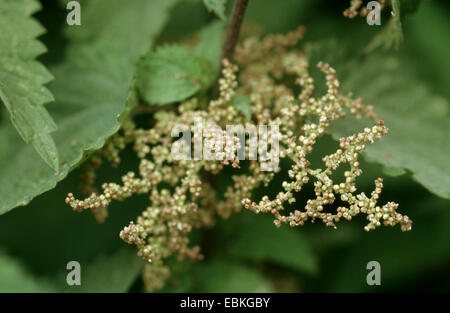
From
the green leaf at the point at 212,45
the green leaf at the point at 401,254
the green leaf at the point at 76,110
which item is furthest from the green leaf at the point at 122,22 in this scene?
the green leaf at the point at 401,254

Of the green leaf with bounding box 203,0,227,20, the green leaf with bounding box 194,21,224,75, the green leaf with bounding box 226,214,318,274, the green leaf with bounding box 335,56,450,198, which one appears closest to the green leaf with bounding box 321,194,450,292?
the green leaf with bounding box 226,214,318,274

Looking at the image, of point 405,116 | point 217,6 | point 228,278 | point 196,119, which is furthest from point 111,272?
point 405,116

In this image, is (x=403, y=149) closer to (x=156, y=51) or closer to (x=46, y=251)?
(x=156, y=51)

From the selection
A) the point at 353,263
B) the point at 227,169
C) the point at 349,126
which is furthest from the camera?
the point at 353,263

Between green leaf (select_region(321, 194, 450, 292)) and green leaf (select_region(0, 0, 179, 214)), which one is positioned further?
green leaf (select_region(321, 194, 450, 292))

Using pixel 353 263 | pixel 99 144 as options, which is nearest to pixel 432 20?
pixel 353 263

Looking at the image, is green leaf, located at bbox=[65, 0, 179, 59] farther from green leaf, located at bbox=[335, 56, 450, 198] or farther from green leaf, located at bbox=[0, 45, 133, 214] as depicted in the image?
green leaf, located at bbox=[335, 56, 450, 198]
